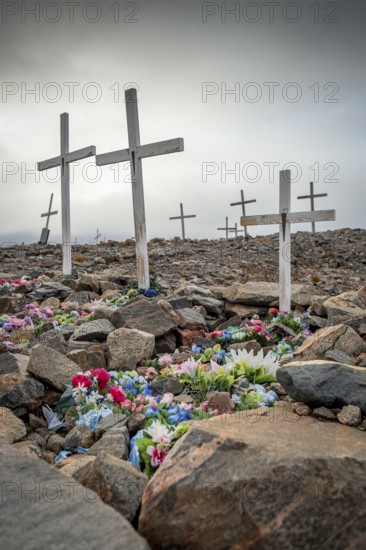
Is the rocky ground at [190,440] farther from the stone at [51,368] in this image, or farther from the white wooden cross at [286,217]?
the white wooden cross at [286,217]

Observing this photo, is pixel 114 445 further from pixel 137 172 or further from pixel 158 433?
pixel 137 172

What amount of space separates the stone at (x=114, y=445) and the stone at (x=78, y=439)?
20 cm

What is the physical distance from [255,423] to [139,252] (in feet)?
23.3

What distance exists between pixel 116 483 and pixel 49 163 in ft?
40.2

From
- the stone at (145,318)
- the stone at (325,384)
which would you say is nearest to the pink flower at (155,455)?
the stone at (325,384)

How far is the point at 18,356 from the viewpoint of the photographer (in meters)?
4.96

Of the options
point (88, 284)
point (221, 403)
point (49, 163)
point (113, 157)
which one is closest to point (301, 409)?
point (221, 403)

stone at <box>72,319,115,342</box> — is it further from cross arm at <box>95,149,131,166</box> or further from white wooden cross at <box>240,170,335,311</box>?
cross arm at <box>95,149,131,166</box>

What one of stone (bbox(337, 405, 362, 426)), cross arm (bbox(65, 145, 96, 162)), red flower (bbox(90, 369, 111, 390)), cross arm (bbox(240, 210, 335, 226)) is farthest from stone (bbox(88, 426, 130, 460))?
cross arm (bbox(65, 145, 96, 162))

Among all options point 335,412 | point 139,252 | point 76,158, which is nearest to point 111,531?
point 335,412

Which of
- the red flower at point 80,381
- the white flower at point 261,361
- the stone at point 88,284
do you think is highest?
the stone at point 88,284

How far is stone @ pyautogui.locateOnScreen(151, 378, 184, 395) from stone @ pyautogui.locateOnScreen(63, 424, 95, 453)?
3.47 feet

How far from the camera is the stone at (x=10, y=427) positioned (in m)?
3.49

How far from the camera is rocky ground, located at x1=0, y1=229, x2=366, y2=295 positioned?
12.7m
